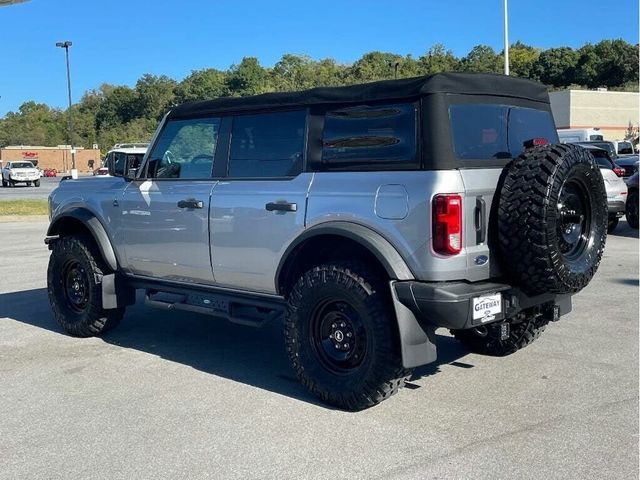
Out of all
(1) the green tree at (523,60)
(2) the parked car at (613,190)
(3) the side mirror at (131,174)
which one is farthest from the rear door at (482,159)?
(1) the green tree at (523,60)

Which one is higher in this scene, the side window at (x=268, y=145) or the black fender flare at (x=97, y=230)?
the side window at (x=268, y=145)

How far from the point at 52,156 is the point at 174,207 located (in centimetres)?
8908

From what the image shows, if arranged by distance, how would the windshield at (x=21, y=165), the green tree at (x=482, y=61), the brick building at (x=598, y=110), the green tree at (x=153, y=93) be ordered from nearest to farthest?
the windshield at (x=21, y=165) → the brick building at (x=598, y=110) → the green tree at (x=482, y=61) → the green tree at (x=153, y=93)

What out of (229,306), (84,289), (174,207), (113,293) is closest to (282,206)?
(229,306)

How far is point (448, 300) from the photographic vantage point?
4.06 meters

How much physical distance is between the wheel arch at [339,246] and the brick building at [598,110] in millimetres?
55610

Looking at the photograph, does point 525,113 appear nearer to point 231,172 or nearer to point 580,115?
point 231,172

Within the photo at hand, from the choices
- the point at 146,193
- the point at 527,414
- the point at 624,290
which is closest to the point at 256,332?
the point at 146,193

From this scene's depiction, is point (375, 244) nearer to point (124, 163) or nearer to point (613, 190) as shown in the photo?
point (124, 163)

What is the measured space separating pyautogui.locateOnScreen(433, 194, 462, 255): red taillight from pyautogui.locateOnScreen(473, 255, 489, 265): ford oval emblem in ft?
0.68

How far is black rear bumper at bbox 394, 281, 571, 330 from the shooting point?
4070 millimetres

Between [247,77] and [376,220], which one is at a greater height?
[247,77]

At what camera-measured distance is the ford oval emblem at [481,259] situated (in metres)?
4.25

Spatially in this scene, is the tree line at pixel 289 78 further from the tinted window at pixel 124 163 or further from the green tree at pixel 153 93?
the tinted window at pixel 124 163
